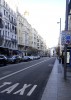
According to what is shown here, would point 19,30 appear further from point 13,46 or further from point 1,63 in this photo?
point 1,63

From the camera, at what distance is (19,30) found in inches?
3787

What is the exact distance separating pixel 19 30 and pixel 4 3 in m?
26.5

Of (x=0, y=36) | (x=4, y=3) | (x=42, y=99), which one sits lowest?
Result: (x=42, y=99)

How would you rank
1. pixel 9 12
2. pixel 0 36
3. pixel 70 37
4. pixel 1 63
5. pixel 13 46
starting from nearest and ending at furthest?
pixel 70 37
pixel 1 63
pixel 0 36
pixel 9 12
pixel 13 46

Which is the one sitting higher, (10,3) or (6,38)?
(10,3)

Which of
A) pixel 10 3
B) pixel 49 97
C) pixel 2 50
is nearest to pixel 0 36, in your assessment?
pixel 2 50

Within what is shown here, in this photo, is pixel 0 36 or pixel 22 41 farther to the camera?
pixel 22 41

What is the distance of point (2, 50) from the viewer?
69.6m

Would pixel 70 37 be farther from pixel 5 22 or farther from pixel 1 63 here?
pixel 5 22

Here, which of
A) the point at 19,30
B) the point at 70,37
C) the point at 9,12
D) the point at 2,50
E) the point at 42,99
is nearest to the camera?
the point at 42,99

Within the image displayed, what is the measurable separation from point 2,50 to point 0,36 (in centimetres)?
714

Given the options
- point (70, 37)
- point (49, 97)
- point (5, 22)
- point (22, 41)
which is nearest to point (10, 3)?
point (5, 22)

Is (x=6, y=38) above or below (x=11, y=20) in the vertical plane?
below

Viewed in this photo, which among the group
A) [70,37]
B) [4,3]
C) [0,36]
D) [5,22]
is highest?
[4,3]
